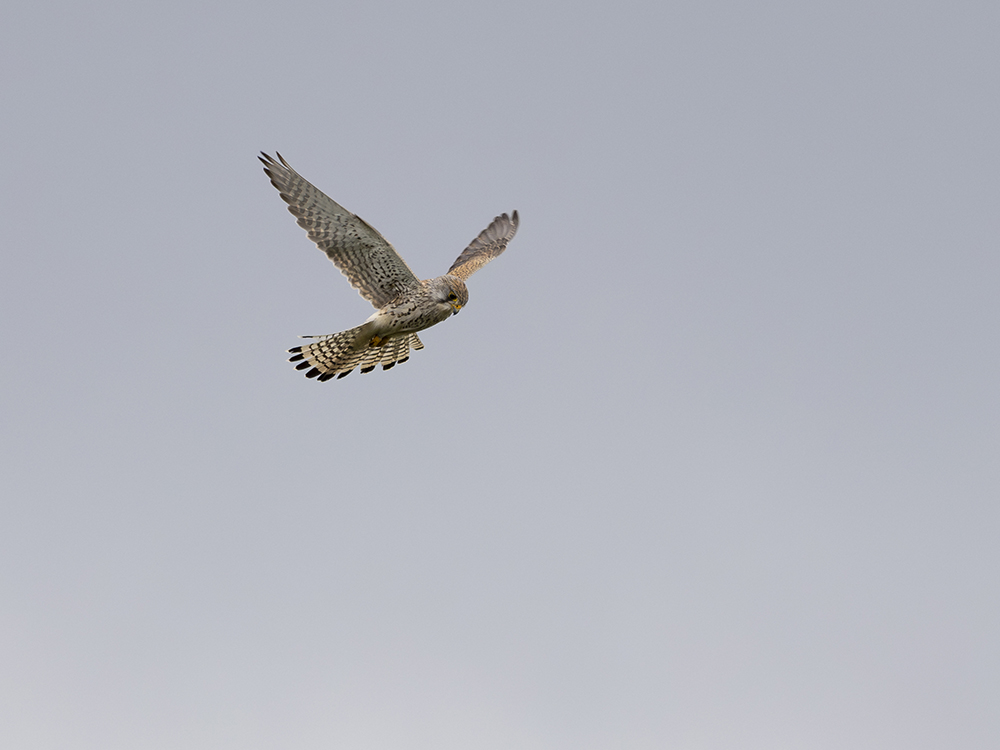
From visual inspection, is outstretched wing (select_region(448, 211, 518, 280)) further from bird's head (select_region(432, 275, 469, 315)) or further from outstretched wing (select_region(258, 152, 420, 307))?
outstretched wing (select_region(258, 152, 420, 307))

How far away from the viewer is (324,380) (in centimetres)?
1580

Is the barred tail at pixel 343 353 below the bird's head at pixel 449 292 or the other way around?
below

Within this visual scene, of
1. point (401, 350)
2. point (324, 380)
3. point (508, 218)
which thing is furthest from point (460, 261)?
point (324, 380)

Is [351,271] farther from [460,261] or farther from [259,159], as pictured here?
[460,261]

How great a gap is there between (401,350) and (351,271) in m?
1.94

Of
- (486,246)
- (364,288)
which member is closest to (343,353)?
(364,288)

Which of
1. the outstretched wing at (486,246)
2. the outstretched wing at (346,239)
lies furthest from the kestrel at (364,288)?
the outstretched wing at (486,246)

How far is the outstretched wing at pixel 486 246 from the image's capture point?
19.5 metres

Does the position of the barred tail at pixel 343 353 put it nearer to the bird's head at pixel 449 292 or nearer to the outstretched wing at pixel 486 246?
the bird's head at pixel 449 292

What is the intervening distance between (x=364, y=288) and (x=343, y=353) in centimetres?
108

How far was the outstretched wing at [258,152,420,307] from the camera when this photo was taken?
14156 mm

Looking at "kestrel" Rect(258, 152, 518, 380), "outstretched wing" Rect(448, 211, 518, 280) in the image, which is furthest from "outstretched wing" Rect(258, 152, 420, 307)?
"outstretched wing" Rect(448, 211, 518, 280)

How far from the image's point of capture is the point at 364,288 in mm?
15539

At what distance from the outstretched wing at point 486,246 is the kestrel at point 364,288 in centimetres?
318
